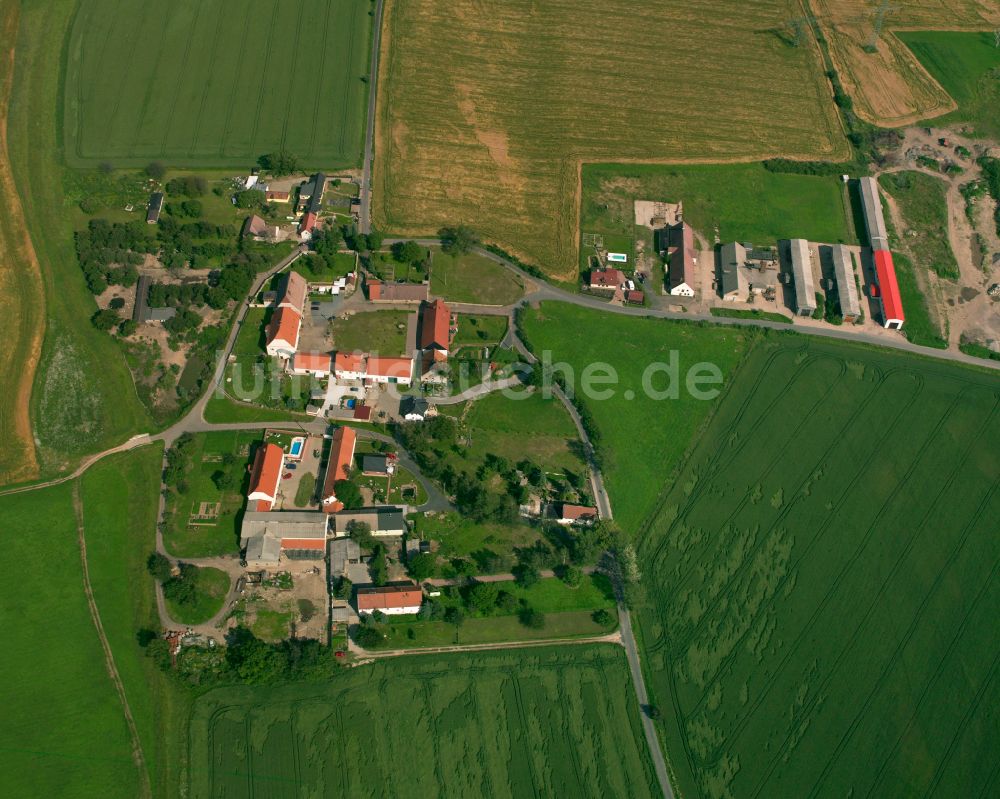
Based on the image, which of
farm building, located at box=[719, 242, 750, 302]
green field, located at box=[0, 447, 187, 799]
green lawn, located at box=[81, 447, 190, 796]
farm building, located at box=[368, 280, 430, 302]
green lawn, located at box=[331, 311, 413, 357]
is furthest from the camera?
farm building, located at box=[719, 242, 750, 302]

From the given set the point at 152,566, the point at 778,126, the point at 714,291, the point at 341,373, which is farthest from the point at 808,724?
the point at 778,126

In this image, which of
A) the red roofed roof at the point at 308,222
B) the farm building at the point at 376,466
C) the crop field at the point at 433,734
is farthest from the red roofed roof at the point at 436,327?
the crop field at the point at 433,734

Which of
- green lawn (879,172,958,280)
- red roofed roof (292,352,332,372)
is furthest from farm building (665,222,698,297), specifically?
red roofed roof (292,352,332,372)

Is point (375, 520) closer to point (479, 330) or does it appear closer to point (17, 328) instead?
point (479, 330)

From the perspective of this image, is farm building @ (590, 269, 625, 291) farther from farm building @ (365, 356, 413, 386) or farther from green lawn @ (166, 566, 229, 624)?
green lawn @ (166, 566, 229, 624)

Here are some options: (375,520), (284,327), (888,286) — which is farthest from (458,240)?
(888,286)

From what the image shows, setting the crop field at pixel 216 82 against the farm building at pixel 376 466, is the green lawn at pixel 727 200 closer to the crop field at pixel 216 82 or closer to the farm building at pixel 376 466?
the crop field at pixel 216 82
